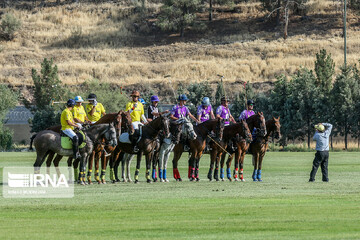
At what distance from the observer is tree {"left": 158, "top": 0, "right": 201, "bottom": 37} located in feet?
423

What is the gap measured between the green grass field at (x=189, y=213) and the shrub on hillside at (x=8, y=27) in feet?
362

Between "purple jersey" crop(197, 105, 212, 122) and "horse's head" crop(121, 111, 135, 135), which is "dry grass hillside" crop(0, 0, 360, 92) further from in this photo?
"horse's head" crop(121, 111, 135, 135)

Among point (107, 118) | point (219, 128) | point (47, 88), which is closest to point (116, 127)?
point (107, 118)

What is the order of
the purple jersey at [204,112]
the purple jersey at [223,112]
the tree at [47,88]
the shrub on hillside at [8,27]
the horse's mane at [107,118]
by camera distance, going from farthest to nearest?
the shrub on hillside at [8,27]
the tree at [47,88]
the purple jersey at [204,112]
the purple jersey at [223,112]
the horse's mane at [107,118]

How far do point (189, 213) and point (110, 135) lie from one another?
365 inches

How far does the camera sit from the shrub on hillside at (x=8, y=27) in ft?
437

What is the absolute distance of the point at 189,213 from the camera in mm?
18859

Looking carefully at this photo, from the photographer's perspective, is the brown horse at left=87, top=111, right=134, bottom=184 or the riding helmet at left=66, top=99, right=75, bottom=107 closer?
the riding helmet at left=66, top=99, right=75, bottom=107

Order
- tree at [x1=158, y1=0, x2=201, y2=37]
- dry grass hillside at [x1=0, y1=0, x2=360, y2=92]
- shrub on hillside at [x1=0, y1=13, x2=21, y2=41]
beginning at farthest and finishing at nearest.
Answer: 1. shrub on hillside at [x1=0, y1=13, x2=21, y2=41]
2. tree at [x1=158, y1=0, x2=201, y2=37]
3. dry grass hillside at [x1=0, y1=0, x2=360, y2=92]

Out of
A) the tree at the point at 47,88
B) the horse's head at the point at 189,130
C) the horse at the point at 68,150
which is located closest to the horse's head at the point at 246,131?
the horse's head at the point at 189,130

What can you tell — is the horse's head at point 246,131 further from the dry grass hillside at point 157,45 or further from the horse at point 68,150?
the dry grass hillside at point 157,45

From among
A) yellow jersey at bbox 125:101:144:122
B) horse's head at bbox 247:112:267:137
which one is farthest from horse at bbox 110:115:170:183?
horse's head at bbox 247:112:267:137

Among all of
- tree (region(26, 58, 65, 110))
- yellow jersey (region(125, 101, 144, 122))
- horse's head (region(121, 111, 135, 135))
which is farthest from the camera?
tree (region(26, 58, 65, 110))

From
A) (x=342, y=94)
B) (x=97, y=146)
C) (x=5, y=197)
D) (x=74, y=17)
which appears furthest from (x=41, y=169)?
(x=74, y=17)
